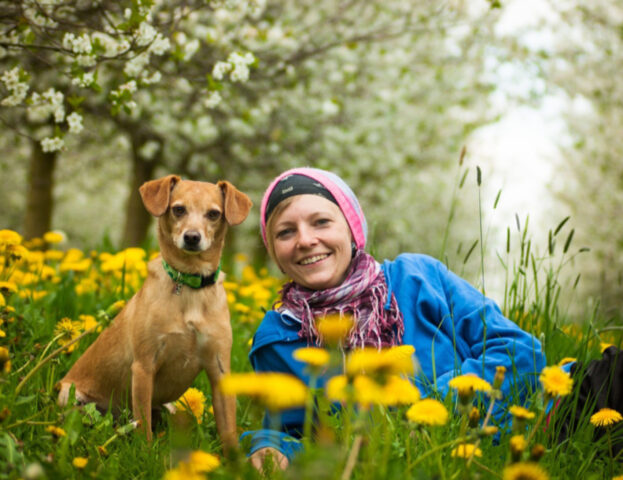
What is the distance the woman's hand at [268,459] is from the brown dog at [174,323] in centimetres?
27

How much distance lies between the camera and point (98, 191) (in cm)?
1875

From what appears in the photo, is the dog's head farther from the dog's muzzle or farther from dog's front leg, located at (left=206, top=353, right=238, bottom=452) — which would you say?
dog's front leg, located at (left=206, top=353, right=238, bottom=452)

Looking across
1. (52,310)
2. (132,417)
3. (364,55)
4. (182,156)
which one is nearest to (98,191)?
(182,156)

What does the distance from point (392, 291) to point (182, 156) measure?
737 cm

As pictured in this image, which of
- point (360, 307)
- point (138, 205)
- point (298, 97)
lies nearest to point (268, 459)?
point (360, 307)

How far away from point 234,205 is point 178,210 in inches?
10.1

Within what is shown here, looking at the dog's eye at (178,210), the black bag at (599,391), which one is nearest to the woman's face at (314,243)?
the dog's eye at (178,210)

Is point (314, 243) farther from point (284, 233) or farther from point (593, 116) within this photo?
point (593, 116)

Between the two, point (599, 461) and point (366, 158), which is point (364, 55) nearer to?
point (366, 158)

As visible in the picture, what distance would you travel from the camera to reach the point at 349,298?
2.48m

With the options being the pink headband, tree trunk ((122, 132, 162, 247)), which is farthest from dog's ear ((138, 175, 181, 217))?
tree trunk ((122, 132, 162, 247))

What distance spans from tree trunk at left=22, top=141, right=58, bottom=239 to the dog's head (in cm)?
673

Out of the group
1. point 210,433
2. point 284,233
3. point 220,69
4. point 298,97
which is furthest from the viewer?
point 298,97

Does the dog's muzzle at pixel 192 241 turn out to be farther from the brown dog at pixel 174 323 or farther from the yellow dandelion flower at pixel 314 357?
the yellow dandelion flower at pixel 314 357
